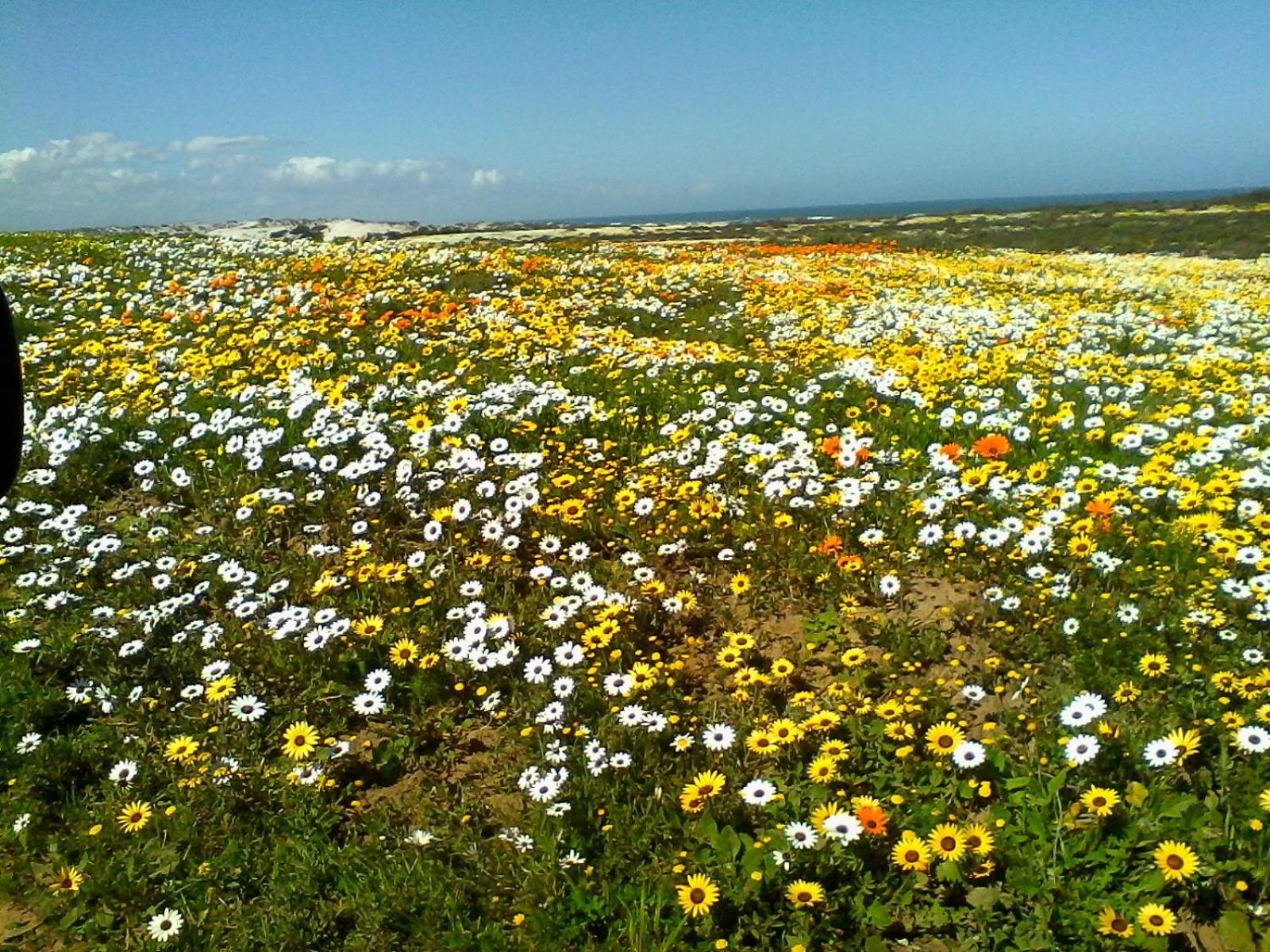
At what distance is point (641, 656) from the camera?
16.3 feet

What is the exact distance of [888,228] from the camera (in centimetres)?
5912

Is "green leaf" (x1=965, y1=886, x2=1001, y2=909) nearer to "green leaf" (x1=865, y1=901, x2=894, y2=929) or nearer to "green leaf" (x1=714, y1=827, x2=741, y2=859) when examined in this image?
"green leaf" (x1=865, y1=901, x2=894, y2=929)

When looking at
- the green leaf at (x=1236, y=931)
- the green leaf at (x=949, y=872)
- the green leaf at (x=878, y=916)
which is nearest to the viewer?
the green leaf at (x=1236, y=931)

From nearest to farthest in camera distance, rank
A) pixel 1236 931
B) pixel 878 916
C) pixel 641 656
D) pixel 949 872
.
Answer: pixel 1236 931, pixel 878 916, pixel 949 872, pixel 641 656

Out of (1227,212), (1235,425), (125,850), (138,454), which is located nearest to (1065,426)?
(1235,425)

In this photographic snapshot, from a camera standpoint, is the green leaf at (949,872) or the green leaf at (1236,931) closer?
the green leaf at (1236,931)

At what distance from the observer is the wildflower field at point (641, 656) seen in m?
3.39

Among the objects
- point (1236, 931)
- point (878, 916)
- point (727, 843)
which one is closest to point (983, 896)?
point (878, 916)

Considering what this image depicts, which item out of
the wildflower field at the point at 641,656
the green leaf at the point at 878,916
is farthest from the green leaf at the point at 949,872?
the green leaf at the point at 878,916

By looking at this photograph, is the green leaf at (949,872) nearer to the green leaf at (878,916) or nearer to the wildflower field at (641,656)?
the wildflower field at (641,656)

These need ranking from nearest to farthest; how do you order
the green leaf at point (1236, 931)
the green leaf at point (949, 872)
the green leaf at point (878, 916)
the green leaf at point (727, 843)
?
the green leaf at point (1236, 931)
the green leaf at point (878, 916)
the green leaf at point (949, 872)
the green leaf at point (727, 843)

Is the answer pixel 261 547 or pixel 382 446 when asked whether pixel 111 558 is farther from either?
pixel 382 446

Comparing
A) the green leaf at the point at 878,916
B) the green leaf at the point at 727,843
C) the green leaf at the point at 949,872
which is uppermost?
the green leaf at the point at 949,872

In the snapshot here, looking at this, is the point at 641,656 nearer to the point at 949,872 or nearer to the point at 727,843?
the point at 727,843
